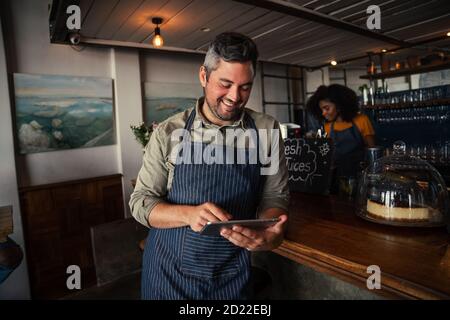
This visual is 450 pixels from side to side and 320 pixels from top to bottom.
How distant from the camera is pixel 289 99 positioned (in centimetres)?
666

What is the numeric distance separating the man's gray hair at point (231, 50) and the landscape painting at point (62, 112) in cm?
321

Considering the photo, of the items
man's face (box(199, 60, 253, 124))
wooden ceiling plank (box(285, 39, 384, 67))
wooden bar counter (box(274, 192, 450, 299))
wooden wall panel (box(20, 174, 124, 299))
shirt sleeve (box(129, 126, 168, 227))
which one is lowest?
wooden wall panel (box(20, 174, 124, 299))

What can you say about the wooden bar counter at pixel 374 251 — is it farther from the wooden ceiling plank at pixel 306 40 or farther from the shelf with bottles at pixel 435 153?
the wooden ceiling plank at pixel 306 40

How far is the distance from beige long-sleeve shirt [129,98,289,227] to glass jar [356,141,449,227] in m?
0.46

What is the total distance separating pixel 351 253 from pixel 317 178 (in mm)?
970

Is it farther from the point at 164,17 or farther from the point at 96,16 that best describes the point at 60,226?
the point at 164,17

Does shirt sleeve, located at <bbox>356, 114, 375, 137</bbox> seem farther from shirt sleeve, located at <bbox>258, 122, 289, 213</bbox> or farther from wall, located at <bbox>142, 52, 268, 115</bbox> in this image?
wall, located at <bbox>142, 52, 268, 115</bbox>

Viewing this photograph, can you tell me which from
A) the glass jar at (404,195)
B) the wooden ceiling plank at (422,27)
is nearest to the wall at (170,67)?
the wooden ceiling plank at (422,27)

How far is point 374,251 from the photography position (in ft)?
3.88

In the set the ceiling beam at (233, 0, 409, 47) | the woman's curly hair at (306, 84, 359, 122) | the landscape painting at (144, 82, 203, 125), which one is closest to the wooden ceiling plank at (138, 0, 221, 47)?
the ceiling beam at (233, 0, 409, 47)

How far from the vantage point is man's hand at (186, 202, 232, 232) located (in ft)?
3.51

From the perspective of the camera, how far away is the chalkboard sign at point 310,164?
6.84ft

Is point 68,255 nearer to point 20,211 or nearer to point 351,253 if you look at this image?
point 20,211
